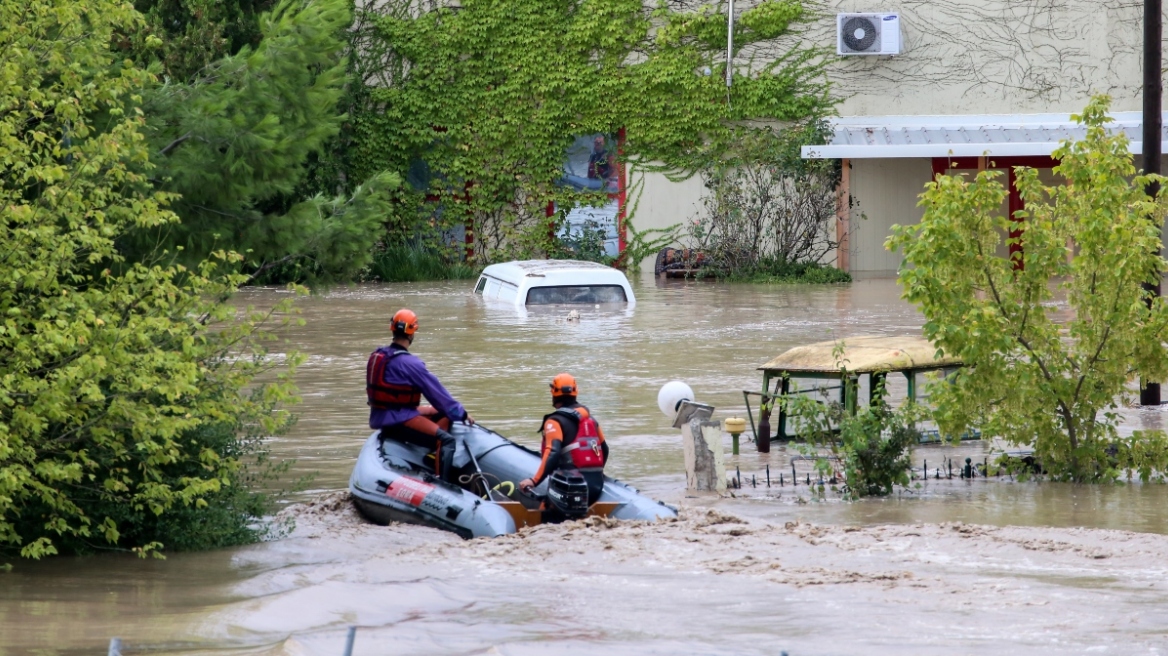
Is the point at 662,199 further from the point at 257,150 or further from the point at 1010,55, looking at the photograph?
the point at 257,150

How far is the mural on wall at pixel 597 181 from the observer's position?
111 ft

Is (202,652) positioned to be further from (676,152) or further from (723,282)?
(676,152)

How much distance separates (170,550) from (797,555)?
3.96m

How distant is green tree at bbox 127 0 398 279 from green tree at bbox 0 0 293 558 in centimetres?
110

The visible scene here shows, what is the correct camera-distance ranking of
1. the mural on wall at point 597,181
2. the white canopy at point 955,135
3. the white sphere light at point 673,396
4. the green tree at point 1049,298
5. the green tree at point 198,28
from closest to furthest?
the green tree at point 1049,298
the white sphere light at point 673,396
the green tree at point 198,28
the white canopy at point 955,135
the mural on wall at point 597,181

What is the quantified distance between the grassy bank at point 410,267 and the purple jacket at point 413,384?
68.9ft

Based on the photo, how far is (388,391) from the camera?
38.1ft

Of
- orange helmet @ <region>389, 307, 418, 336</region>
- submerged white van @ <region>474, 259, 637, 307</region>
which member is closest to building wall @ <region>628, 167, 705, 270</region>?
submerged white van @ <region>474, 259, 637, 307</region>

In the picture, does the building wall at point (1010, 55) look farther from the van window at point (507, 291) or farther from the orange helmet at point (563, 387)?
the orange helmet at point (563, 387)

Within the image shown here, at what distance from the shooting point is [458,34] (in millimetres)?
33531

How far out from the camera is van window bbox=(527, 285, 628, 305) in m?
26.5

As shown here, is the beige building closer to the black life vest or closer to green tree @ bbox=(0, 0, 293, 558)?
the black life vest

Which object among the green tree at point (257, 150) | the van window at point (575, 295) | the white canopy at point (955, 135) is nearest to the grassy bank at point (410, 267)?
the van window at point (575, 295)

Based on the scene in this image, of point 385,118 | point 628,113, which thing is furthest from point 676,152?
point 385,118
